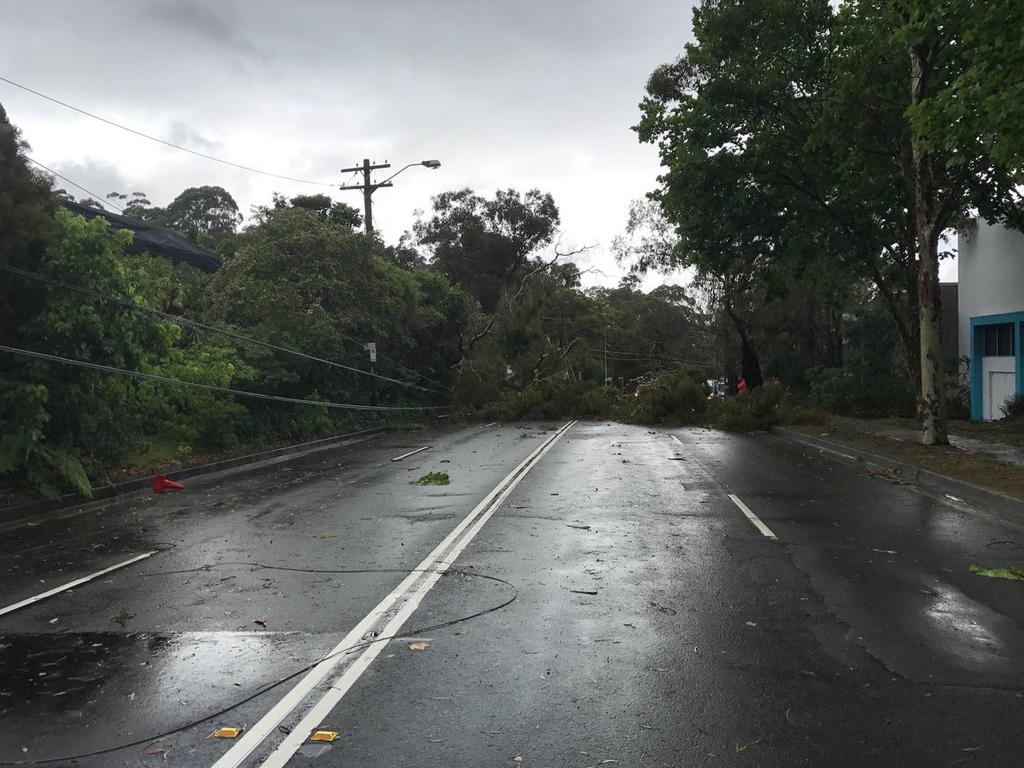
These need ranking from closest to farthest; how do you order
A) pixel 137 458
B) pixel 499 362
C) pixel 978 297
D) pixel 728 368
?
pixel 137 458, pixel 978 297, pixel 499 362, pixel 728 368

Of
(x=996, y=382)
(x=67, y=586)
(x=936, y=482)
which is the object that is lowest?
(x=67, y=586)

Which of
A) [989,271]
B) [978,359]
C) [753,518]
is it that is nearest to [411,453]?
[753,518]

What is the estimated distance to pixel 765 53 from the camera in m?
18.8

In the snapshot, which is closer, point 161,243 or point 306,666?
point 306,666

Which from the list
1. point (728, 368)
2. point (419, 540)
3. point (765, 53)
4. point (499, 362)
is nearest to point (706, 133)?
point (765, 53)

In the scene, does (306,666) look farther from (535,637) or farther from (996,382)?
(996,382)

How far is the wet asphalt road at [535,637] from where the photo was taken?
4.14 meters

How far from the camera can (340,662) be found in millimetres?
5219

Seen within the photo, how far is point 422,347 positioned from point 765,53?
22.9 meters

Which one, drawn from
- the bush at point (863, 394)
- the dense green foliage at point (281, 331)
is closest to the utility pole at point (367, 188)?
the dense green foliage at point (281, 331)

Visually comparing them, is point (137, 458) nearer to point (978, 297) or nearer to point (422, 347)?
point (422, 347)

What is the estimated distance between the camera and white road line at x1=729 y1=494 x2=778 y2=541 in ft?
30.1

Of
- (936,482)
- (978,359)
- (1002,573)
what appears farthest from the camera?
(978,359)

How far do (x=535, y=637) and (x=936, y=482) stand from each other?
394 inches
